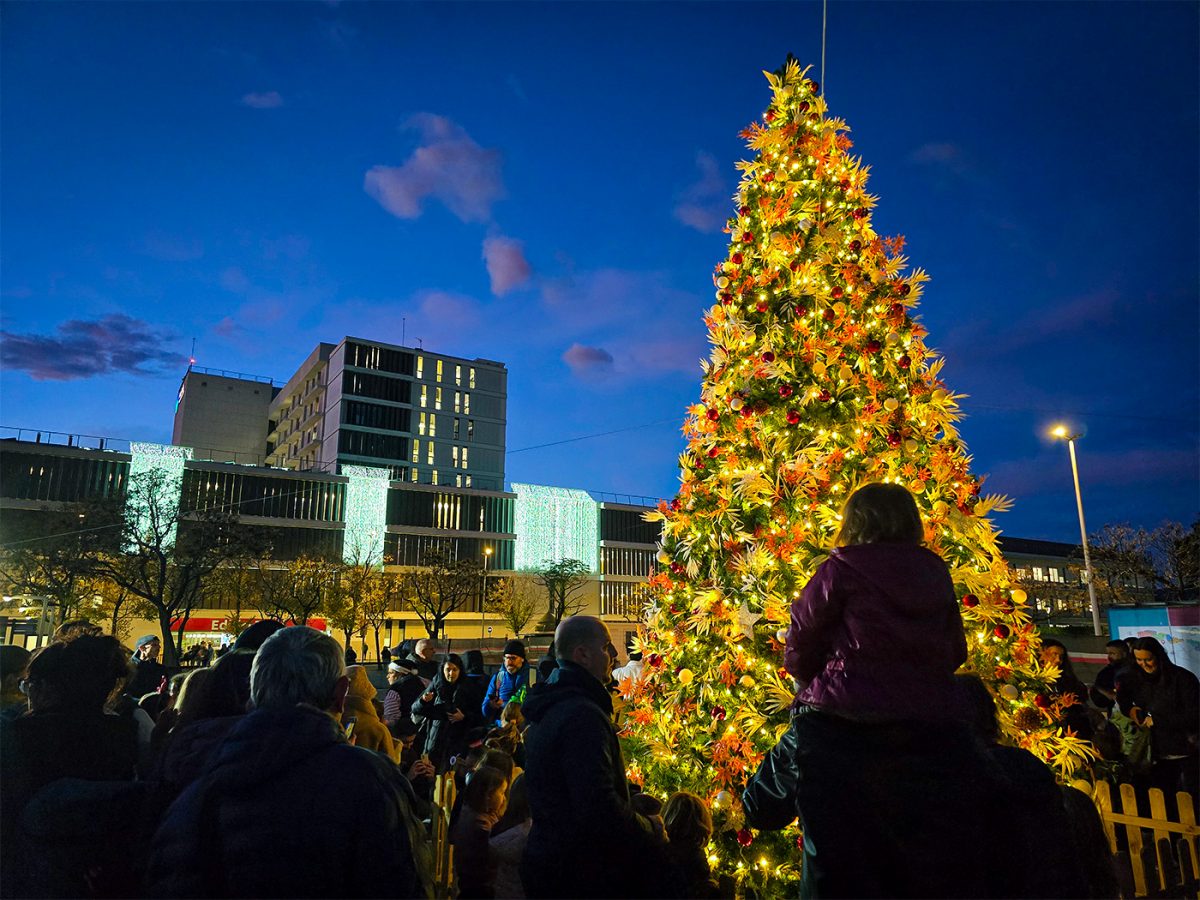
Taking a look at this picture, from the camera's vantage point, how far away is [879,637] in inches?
76.1

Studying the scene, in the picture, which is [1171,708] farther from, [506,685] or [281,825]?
[281,825]

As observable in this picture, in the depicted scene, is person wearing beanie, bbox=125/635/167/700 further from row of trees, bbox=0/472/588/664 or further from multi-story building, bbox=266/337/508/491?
multi-story building, bbox=266/337/508/491

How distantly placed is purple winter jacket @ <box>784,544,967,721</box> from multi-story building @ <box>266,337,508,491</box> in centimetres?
6832

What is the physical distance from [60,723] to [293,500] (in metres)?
61.9

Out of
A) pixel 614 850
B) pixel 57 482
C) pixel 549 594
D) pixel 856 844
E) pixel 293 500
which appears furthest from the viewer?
pixel 549 594

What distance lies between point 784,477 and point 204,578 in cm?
4108

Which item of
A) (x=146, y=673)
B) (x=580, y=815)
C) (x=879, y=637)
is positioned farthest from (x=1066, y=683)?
(x=146, y=673)

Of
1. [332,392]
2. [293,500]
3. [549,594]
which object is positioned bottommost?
[549,594]

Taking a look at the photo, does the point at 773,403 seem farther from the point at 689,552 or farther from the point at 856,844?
the point at 856,844

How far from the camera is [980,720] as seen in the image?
236 cm

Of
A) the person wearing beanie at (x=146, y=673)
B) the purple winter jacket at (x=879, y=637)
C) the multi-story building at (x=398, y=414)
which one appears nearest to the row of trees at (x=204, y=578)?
the multi-story building at (x=398, y=414)

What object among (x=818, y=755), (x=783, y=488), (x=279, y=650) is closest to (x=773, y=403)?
(x=783, y=488)

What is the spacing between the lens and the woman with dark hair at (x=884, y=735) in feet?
5.80

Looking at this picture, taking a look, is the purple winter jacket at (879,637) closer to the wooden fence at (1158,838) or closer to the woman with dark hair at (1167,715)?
the wooden fence at (1158,838)
